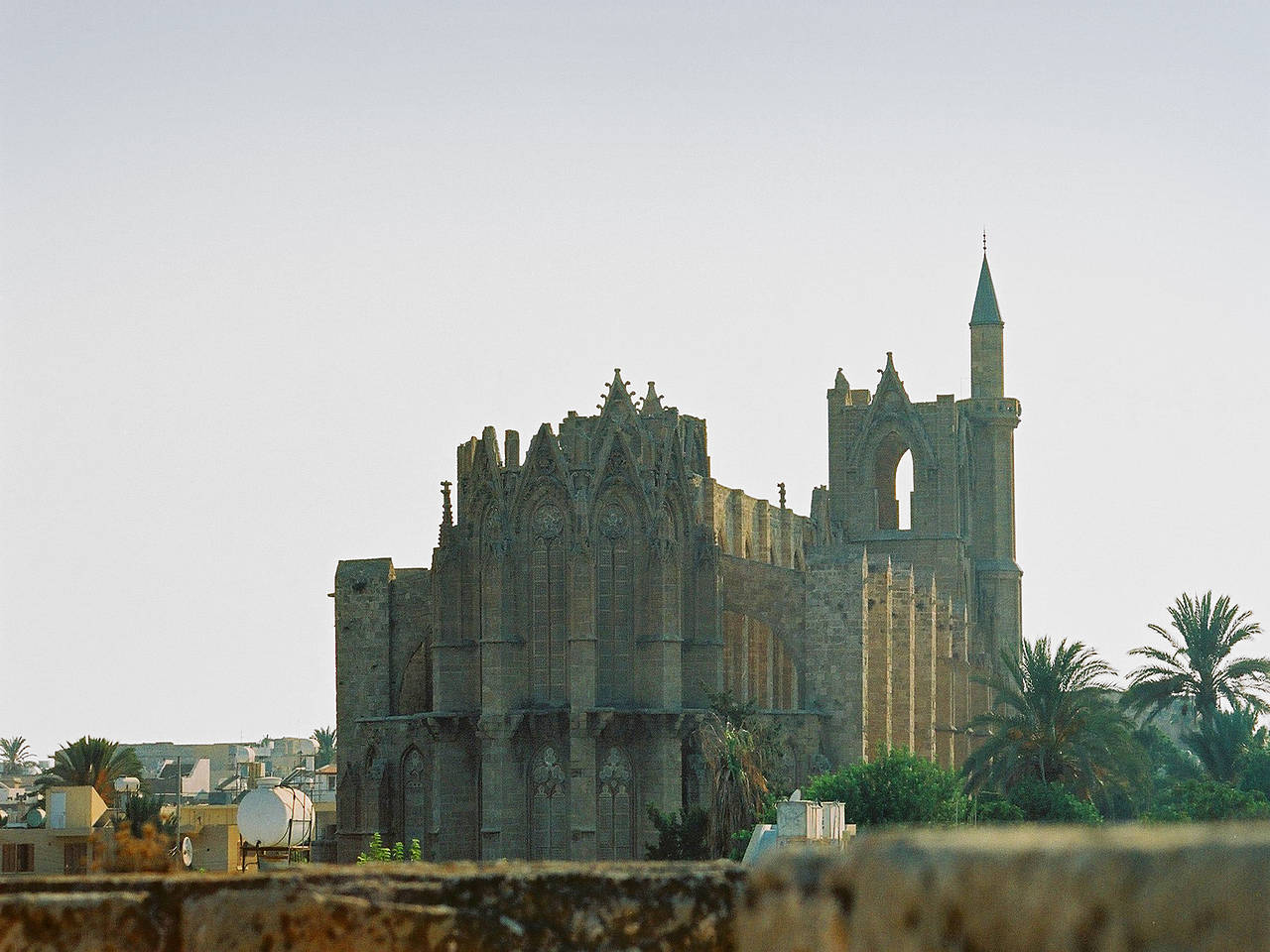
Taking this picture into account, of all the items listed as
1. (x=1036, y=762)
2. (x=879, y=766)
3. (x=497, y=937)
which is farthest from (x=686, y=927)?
(x=1036, y=762)

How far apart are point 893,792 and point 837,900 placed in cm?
4413

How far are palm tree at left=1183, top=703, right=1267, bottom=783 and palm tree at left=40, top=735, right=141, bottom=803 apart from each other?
112 feet

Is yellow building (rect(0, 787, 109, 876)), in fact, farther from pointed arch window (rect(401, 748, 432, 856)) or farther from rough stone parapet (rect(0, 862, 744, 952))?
rough stone parapet (rect(0, 862, 744, 952))

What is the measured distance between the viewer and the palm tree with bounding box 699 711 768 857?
1839 inches

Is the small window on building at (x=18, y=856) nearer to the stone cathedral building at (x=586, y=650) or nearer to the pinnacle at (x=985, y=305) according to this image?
the stone cathedral building at (x=586, y=650)

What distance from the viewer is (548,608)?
172ft

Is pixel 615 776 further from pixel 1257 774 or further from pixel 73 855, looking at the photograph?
pixel 1257 774

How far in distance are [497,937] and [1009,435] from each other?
248 feet

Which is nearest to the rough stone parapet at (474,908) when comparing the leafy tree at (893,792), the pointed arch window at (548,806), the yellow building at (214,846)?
the leafy tree at (893,792)

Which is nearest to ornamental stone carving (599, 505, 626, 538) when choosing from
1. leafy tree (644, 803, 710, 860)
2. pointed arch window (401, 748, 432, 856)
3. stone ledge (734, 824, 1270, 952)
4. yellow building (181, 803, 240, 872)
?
leafy tree (644, 803, 710, 860)

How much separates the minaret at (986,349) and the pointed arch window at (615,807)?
31.1 meters

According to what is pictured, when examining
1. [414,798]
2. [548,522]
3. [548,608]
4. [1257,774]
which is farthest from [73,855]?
[1257,774]

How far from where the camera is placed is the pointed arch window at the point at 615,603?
5231 cm

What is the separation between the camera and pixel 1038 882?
1.91 m
